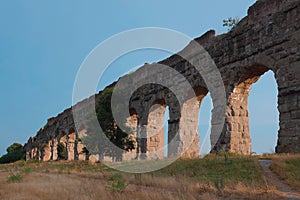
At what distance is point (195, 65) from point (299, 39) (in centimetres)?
560

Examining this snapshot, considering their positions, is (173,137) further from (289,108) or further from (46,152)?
(46,152)

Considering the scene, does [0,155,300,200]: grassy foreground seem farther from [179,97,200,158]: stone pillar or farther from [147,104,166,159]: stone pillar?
[147,104,166,159]: stone pillar

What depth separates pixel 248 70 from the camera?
525 inches

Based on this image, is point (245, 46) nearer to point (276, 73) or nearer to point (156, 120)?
point (276, 73)

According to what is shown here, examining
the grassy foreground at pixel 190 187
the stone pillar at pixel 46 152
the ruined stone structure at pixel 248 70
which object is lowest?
the stone pillar at pixel 46 152

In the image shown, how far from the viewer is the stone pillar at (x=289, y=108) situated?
35.9 ft

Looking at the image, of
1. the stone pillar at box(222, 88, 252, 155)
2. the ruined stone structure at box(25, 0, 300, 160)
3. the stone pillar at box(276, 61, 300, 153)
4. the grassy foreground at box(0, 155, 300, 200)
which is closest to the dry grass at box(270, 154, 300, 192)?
the grassy foreground at box(0, 155, 300, 200)

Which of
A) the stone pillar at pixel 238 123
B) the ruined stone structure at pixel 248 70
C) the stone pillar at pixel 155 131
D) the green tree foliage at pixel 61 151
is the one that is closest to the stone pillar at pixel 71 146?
the green tree foliage at pixel 61 151

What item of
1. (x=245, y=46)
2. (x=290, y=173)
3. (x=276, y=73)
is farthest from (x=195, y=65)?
(x=290, y=173)

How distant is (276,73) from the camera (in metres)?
11.9

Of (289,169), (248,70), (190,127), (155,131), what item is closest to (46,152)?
(155,131)

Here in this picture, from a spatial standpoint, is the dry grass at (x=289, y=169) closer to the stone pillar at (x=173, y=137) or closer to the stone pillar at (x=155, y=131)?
the stone pillar at (x=173, y=137)

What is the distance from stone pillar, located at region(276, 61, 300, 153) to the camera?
35.9 ft

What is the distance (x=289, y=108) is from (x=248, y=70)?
8.58ft
